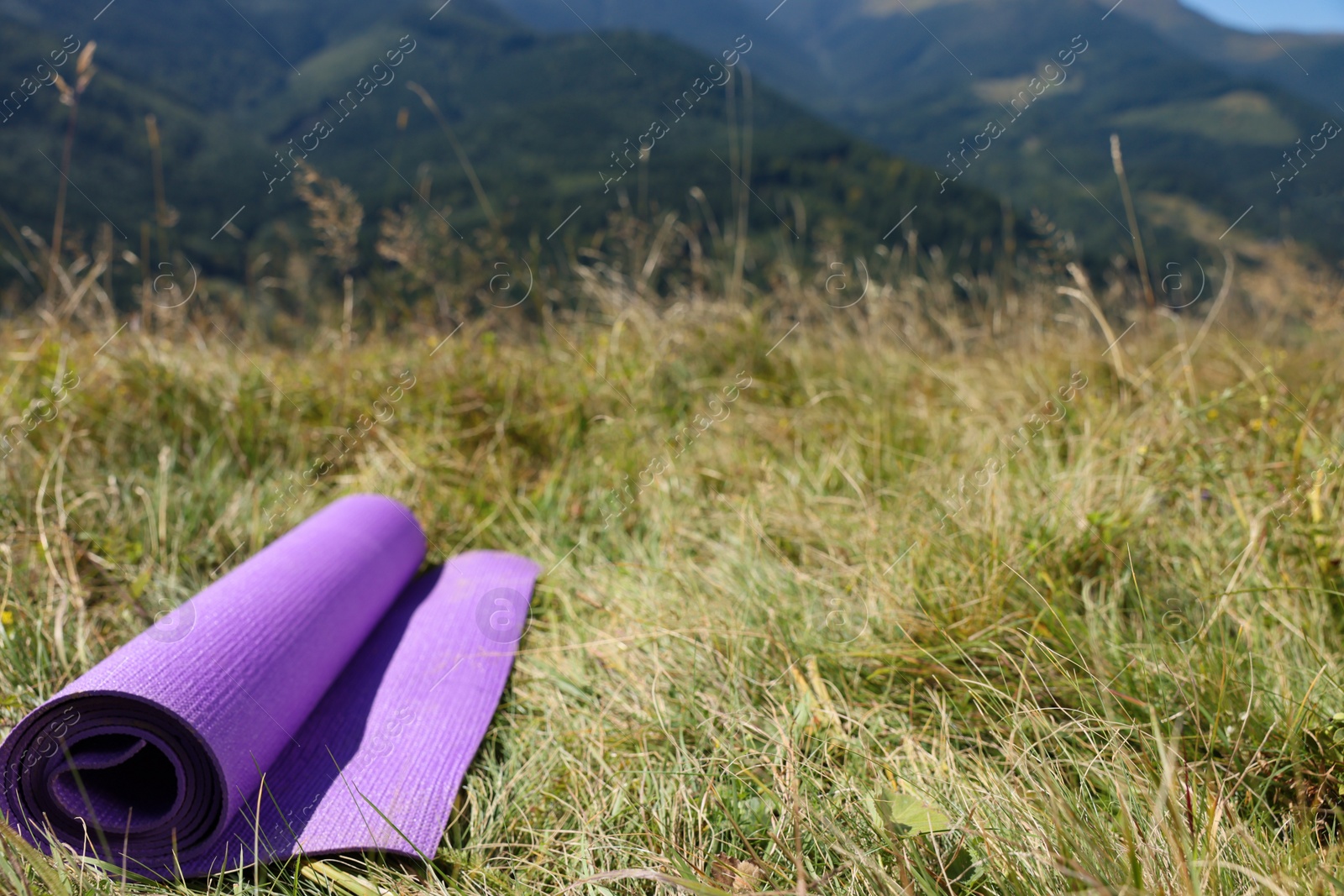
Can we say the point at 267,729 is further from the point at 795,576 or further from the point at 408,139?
the point at 408,139

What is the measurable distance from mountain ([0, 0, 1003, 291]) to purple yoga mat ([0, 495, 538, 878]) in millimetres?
3218

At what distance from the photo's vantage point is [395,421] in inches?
118

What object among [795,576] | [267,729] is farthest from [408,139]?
[267,729]

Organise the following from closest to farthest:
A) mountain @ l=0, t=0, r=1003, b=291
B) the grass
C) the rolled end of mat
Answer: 1. the grass
2. the rolled end of mat
3. mountain @ l=0, t=0, r=1003, b=291

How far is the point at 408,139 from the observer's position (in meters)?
146

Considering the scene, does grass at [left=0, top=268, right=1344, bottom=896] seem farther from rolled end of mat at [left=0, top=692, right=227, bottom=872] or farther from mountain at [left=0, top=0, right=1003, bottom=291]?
mountain at [left=0, top=0, right=1003, bottom=291]

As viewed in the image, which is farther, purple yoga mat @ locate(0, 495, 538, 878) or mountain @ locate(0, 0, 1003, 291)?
mountain @ locate(0, 0, 1003, 291)

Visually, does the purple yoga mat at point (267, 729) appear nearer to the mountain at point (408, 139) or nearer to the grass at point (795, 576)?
the grass at point (795, 576)

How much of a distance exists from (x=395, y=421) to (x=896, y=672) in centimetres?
215

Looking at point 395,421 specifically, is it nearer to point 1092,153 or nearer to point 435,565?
point 435,565

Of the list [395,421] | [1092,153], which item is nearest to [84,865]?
[395,421]

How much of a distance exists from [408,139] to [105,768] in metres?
164

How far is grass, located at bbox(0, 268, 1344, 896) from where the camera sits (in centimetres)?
120

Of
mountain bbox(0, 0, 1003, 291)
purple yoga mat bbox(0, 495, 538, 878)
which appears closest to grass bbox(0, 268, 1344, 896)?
purple yoga mat bbox(0, 495, 538, 878)
